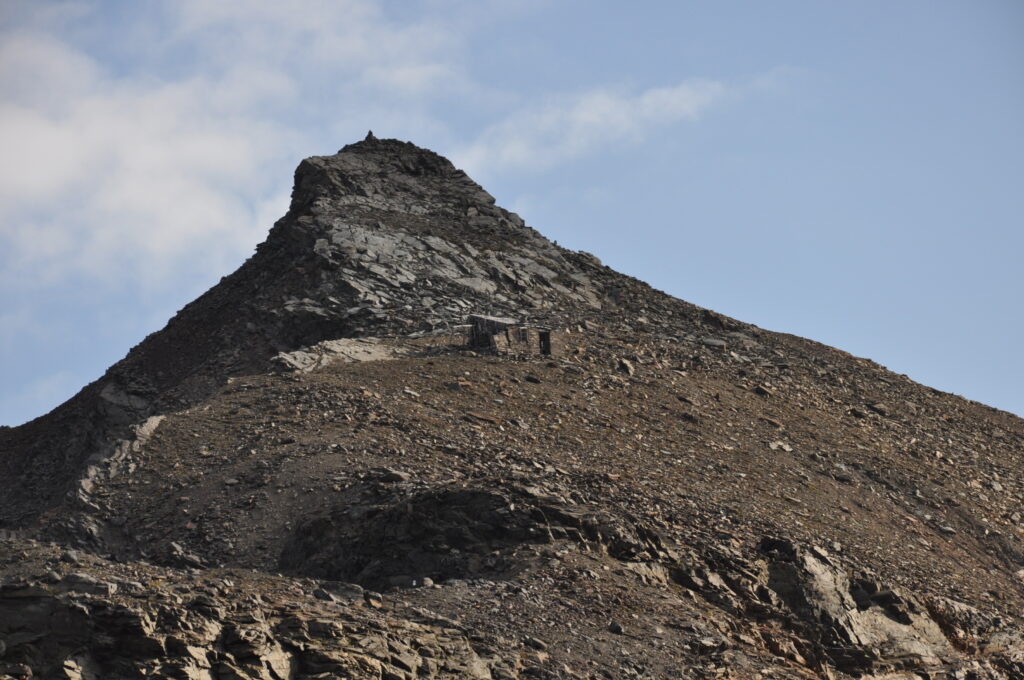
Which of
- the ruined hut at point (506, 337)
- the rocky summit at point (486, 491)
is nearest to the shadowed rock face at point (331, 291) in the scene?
the rocky summit at point (486, 491)

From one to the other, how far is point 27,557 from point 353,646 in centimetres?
629

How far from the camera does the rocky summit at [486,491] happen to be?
773 inches

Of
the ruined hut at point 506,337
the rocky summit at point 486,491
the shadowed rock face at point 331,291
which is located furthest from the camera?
the ruined hut at point 506,337

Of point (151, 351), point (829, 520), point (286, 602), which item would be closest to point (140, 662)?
point (286, 602)

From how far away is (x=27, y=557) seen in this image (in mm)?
21688

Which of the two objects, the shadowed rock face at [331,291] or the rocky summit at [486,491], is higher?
the shadowed rock face at [331,291]

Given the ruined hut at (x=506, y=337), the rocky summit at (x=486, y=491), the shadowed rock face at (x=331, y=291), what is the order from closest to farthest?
the rocky summit at (x=486, y=491)
the shadowed rock face at (x=331, y=291)
the ruined hut at (x=506, y=337)

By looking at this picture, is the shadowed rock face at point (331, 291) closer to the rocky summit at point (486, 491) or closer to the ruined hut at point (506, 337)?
the rocky summit at point (486, 491)

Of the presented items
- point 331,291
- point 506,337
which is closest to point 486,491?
point 506,337

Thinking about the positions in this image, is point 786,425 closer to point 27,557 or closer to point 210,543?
point 210,543

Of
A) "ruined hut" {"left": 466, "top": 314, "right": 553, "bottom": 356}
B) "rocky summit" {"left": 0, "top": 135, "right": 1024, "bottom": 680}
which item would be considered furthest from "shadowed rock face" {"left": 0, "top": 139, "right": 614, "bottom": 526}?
"ruined hut" {"left": 466, "top": 314, "right": 553, "bottom": 356}

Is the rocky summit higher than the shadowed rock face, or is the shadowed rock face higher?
the shadowed rock face

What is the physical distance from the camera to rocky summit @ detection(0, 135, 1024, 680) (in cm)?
1962

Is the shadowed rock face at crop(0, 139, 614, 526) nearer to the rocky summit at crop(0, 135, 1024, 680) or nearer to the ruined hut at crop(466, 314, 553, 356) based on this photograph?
the rocky summit at crop(0, 135, 1024, 680)
